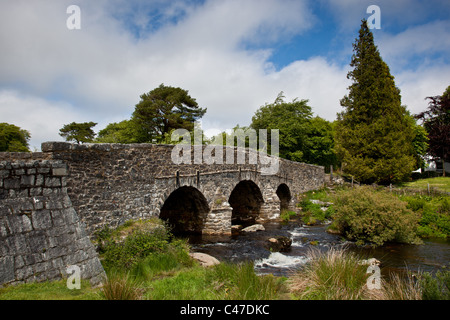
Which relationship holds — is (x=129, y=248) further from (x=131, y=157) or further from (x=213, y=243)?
(x=213, y=243)

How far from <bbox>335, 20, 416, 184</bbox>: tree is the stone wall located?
2642cm

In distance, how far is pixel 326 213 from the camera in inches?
871

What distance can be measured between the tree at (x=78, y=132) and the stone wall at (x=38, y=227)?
108 feet

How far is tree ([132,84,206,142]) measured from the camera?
33.7m

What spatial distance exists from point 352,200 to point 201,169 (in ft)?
26.7

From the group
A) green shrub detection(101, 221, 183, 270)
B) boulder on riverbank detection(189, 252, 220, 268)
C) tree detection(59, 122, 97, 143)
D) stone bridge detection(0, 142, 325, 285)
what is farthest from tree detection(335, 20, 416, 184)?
tree detection(59, 122, 97, 143)

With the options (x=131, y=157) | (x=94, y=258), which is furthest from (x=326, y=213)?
(x=94, y=258)

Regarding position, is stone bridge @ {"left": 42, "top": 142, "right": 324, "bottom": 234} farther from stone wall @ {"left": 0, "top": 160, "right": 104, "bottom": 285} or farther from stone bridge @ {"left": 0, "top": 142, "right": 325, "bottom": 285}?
stone wall @ {"left": 0, "top": 160, "right": 104, "bottom": 285}

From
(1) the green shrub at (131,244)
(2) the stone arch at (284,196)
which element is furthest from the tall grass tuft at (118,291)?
(2) the stone arch at (284,196)

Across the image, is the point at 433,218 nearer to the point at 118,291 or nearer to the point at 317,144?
the point at 118,291

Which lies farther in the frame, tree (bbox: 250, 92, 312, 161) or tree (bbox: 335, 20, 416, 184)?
tree (bbox: 250, 92, 312, 161)

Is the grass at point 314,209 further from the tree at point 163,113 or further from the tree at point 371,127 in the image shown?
the tree at point 163,113

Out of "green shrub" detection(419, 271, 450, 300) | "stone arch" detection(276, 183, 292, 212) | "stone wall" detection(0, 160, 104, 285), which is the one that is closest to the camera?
"green shrub" detection(419, 271, 450, 300)

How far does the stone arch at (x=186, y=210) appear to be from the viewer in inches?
647
